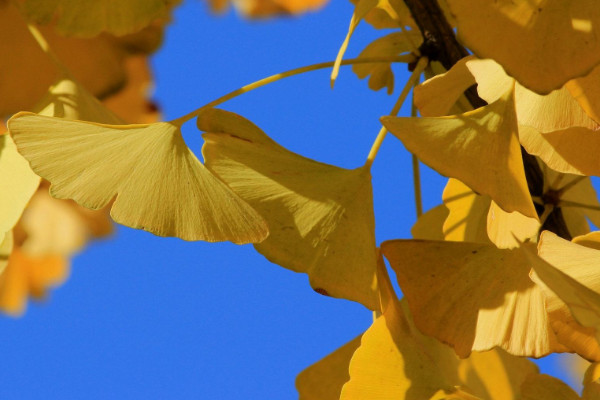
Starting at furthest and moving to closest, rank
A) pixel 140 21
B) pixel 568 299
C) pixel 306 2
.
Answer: pixel 306 2 < pixel 140 21 < pixel 568 299

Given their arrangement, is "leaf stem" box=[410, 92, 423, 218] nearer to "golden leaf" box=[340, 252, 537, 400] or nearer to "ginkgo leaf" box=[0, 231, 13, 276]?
"golden leaf" box=[340, 252, 537, 400]

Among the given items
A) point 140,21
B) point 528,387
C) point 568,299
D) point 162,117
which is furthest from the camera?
point 162,117

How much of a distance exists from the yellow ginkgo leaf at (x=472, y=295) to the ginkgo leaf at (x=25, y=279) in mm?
488

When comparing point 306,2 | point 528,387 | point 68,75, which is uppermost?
point 306,2

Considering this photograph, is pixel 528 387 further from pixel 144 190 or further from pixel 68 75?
pixel 68 75

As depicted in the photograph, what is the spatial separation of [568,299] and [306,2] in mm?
742

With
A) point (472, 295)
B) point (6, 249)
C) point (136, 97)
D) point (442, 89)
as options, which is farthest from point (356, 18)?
point (136, 97)

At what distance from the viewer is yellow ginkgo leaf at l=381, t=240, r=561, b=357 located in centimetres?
36

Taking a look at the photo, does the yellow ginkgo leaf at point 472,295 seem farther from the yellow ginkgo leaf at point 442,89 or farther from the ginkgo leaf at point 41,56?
the ginkgo leaf at point 41,56

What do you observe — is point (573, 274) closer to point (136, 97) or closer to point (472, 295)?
point (472, 295)

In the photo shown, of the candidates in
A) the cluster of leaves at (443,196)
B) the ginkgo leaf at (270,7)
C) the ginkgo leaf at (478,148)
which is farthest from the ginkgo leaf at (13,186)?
the ginkgo leaf at (270,7)

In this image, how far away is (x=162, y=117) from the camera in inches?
31.3

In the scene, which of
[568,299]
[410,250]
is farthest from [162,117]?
[568,299]

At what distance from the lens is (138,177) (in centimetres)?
39
